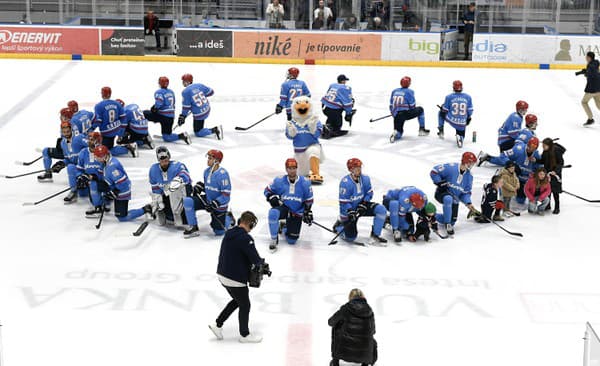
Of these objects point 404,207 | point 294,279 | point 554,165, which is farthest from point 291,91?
point 294,279

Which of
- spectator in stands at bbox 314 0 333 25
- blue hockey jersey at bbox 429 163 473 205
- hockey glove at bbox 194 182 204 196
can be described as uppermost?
spectator in stands at bbox 314 0 333 25

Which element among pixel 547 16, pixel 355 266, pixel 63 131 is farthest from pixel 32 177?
pixel 547 16

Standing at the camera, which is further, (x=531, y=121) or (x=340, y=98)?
(x=340, y=98)

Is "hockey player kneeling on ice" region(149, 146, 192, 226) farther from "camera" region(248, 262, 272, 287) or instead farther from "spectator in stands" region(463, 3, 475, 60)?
"spectator in stands" region(463, 3, 475, 60)

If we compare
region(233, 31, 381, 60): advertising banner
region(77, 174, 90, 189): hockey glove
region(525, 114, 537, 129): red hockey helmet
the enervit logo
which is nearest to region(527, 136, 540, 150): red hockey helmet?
region(525, 114, 537, 129): red hockey helmet

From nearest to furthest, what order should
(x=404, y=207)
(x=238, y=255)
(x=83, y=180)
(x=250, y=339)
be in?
(x=238, y=255)
(x=250, y=339)
(x=404, y=207)
(x=83, y=180)

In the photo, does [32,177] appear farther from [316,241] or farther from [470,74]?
[470,74]

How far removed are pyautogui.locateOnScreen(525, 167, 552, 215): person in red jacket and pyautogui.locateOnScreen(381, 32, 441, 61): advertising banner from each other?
12.7 metres

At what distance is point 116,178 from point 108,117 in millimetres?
3160

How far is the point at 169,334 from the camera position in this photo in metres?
7.69

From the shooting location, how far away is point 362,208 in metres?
9.83

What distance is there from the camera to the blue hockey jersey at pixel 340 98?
582 inches

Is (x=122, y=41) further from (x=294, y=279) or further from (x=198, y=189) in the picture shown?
(x=294, y=279)

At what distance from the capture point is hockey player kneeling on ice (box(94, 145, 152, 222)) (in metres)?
10.5
